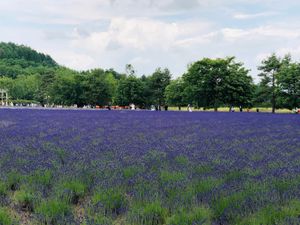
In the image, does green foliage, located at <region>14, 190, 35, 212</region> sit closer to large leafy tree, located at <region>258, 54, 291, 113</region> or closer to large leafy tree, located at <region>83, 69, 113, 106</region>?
large leafy tree, located at <region>258, 54, 291, 113</region>

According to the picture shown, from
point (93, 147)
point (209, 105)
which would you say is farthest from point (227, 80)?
point (93, 147)

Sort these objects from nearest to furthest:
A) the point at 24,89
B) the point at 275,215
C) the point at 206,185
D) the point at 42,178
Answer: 1. the point at 275,215
2. the point at 206,185
3. the point at 42,178
4. the point at 24,89

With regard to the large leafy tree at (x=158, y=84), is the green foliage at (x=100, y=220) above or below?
below

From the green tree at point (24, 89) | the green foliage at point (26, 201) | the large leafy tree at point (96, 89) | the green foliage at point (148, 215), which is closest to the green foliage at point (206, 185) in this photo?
the green foliage at point (148, 215)

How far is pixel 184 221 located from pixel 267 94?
6407 cm

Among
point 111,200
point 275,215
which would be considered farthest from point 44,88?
point 275,215

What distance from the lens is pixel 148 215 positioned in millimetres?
5160

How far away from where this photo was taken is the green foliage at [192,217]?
4.73m

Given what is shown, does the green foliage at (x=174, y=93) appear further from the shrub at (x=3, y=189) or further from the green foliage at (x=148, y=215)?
the green foliage at (x=148, y=215)

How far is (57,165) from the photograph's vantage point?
8.52 meters

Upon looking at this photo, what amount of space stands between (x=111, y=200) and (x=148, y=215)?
771 millimetres

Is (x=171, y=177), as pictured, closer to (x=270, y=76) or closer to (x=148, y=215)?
(x=148, y=215)

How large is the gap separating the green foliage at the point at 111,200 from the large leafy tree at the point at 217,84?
60085mm

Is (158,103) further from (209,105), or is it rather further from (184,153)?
(184,153)
